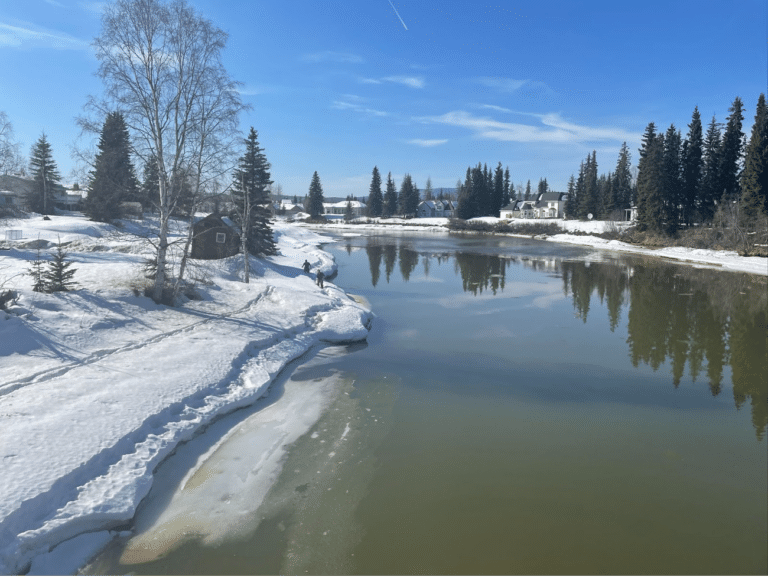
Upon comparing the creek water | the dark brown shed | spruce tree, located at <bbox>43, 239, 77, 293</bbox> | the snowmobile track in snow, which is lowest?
the creek water

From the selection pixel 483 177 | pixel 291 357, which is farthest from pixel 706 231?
pixel 483 177

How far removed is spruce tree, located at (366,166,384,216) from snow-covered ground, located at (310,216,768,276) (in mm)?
3541

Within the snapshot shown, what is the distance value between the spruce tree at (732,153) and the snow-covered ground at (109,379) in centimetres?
5108

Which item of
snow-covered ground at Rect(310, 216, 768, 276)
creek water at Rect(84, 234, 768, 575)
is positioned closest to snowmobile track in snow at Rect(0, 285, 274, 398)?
creek water at Rect(84, 234, 768, 575)

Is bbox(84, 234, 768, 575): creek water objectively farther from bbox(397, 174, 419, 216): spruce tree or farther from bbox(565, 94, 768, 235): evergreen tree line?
bbox(397, 174, 419, 216): spruce tree

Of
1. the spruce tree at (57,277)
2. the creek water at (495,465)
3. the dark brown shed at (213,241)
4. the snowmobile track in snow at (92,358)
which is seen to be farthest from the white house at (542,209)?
the spruce tree at (57,277)

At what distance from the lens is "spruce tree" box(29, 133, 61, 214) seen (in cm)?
4369

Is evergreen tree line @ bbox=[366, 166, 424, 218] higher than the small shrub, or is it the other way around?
evergreen tree line @ bbox=[366, 166, 424, 218]

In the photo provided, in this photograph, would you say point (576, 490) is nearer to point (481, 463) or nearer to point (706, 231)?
point (481, 463)

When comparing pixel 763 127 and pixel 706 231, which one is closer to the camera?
pixel 763 127

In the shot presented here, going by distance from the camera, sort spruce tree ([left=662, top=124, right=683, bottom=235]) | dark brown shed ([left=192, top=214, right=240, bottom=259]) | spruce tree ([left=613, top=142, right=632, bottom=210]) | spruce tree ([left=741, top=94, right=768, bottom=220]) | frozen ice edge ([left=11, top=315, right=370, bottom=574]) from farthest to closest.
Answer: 1. spruce tree ([left=613, top=142, right=632, bottom=210])
2. spruce tree ([left=662, top=124, right=683, bottom=235])
3. spruce tree ([left=741, top=94, right=768, bottom=220])
4. dark brown shed ([left=192, top=214, right=240, bottom=259])
5. frozen ice edge ([left=11, top=315, right=370, bottom=574])

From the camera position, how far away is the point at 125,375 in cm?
1016

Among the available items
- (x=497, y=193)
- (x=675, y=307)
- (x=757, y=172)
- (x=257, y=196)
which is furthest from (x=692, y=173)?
(x=497, y=193)

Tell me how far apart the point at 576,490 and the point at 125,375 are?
29.6 ft
